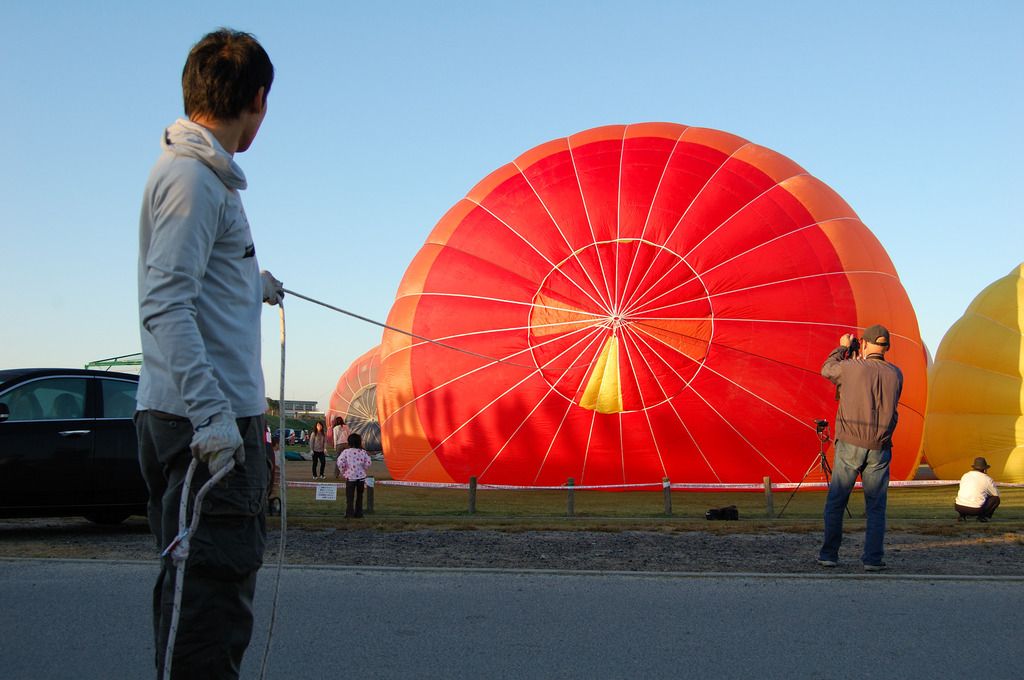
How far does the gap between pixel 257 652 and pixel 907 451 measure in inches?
615

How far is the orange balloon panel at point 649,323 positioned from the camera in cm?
1548

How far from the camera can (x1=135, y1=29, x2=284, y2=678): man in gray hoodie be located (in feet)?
7.88

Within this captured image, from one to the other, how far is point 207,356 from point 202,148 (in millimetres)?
601

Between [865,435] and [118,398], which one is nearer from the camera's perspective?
[865,435]

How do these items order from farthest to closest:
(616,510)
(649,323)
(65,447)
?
(649,323)
(616,510)
(65,447)

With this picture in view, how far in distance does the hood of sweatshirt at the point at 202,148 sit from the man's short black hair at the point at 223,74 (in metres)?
0.10

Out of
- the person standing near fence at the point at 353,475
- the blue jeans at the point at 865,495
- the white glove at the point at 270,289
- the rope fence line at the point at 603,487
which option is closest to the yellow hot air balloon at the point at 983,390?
the rope fence line at the point at 603,487

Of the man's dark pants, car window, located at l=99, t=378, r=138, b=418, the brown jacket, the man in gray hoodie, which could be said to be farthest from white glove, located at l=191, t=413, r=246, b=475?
car window, located at l=99, t=378, r=138, b=418

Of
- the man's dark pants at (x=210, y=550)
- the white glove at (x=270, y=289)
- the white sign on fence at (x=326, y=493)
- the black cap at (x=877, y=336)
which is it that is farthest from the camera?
the white sign on fence at (x=326, y=493)

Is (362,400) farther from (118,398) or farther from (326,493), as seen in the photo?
(118,398)

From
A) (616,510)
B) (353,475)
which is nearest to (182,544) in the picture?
(353,475)

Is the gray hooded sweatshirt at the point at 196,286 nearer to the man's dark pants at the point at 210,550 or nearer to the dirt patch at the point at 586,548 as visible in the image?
the man's dark pants at the point at 210,550

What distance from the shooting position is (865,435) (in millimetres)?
7180

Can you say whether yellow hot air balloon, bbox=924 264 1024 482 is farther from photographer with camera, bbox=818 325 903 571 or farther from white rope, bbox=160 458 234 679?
white rope, bbox=160 458 234 679
